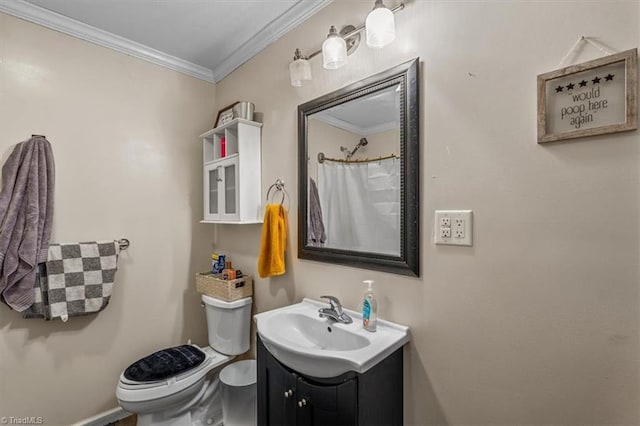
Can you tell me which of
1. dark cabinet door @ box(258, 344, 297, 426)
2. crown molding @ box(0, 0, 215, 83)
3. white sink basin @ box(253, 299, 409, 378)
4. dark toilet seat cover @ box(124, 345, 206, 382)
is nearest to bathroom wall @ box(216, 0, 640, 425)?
white sink basin @ box(253, 299, 409, 378)

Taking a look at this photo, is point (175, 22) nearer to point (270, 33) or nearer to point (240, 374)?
point (270, 33)

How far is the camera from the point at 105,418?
1829 mm

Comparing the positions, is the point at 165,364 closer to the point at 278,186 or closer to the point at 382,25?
the point at 278,186

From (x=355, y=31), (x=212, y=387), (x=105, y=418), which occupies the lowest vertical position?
(x=105, y=418)

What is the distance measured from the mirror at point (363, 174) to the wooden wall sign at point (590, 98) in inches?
16.3

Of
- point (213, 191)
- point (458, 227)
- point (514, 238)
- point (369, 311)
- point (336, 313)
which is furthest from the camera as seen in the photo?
point (213, 191)

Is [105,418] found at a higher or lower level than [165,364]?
lower

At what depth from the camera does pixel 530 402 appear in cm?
91

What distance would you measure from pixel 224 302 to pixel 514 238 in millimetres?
1584

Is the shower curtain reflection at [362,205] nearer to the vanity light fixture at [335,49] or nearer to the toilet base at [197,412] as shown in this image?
the vanity light fixture at [335,49]

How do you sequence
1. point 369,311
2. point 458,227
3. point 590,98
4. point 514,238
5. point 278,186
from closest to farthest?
point 590,98 → point 514,238 → point 458,227 → point 369,311 → point 278,186

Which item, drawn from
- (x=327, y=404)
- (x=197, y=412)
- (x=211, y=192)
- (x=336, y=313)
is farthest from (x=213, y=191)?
(x=327, y=404)

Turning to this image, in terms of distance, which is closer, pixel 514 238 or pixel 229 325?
pixel 514 238

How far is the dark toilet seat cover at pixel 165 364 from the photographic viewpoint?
5.15 ft
